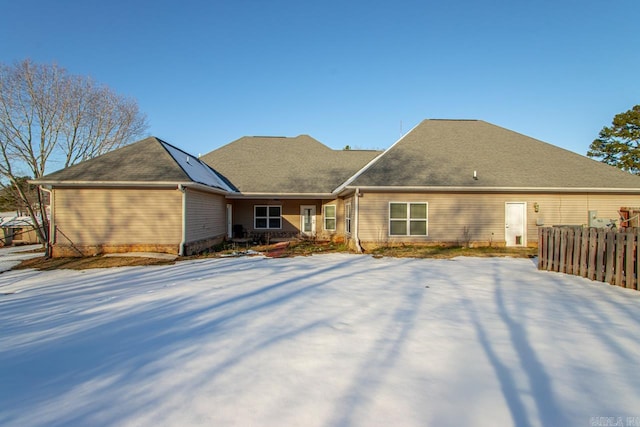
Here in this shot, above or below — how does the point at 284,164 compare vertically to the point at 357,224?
above

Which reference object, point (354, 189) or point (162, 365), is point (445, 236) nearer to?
point (354, 189)

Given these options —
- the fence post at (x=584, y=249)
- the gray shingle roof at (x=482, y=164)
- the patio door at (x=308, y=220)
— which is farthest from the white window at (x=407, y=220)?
the patio door at (x=308, y=220)

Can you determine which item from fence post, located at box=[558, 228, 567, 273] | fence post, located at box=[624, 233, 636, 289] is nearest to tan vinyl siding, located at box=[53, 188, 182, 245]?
fence post, located at box=[558, 228, 567, 273]

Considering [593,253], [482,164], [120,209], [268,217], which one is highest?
[482,164]

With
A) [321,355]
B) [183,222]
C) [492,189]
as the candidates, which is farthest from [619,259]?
[183,222]

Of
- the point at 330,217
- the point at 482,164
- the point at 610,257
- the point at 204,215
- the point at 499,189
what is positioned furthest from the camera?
the point at 330,217

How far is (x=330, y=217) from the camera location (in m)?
19.4

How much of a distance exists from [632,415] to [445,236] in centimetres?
1169

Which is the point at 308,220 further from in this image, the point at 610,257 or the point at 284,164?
the point at 610,257

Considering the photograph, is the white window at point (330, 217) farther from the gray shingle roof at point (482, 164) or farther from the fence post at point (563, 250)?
the fence post at point (563, 250)

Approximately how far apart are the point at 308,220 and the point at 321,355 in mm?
16420

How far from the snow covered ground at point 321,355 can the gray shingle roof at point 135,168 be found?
19.6 ft

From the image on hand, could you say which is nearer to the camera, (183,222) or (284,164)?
(183,222)

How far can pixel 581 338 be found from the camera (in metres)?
4.33
